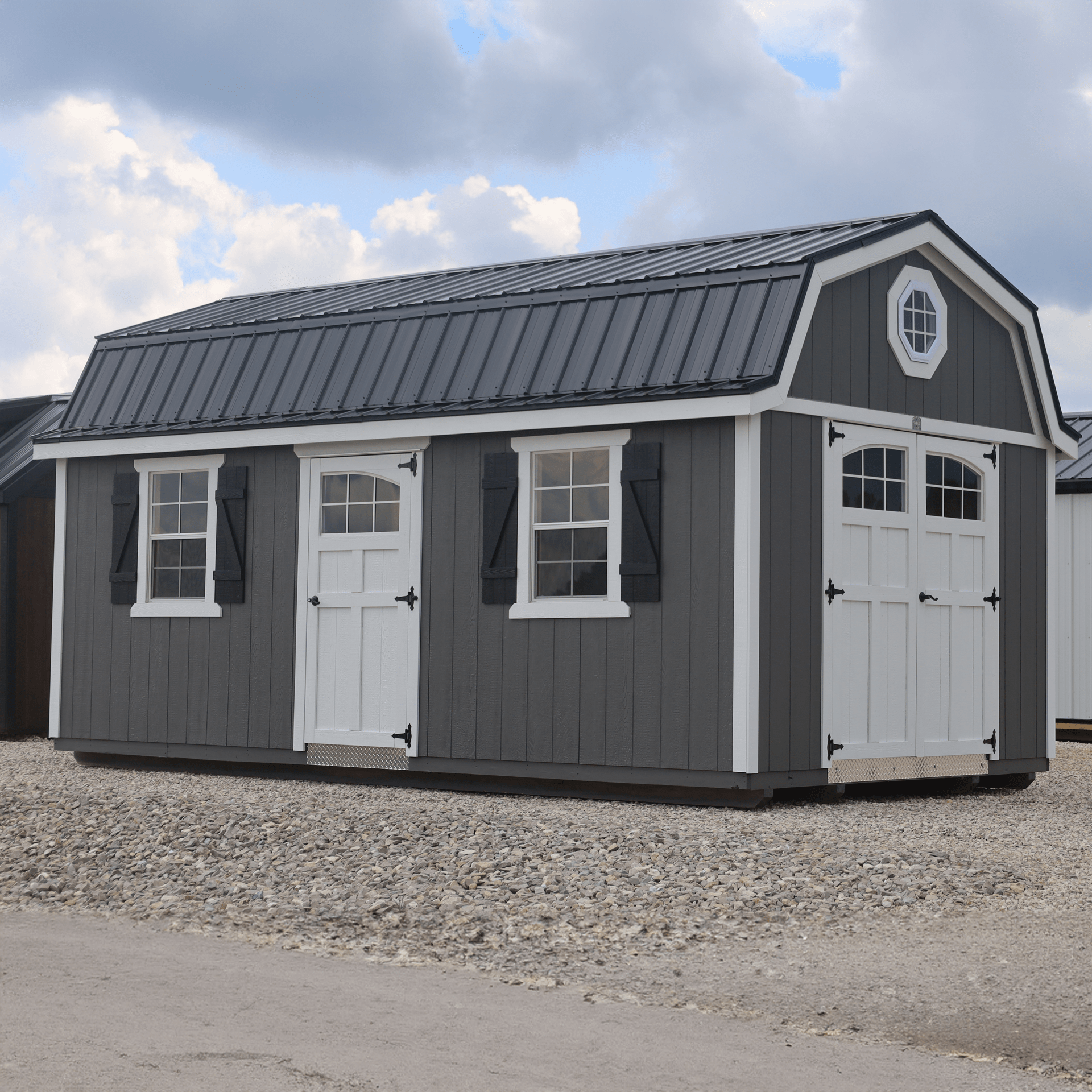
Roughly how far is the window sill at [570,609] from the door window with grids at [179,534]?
3061mm

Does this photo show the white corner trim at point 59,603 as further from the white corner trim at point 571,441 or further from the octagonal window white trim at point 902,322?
the octagonal window white trim at point 902,322

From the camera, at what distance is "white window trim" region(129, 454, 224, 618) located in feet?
41.3

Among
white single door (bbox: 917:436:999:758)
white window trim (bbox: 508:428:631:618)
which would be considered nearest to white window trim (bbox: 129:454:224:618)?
white window trim (bbox: 508:428:631:618)

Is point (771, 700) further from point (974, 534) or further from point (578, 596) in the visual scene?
point (974, 534)

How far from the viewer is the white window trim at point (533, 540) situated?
10.7 meters

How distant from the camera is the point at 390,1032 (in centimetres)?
517

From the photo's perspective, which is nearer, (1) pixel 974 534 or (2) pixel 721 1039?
(2) pixel 721 1039

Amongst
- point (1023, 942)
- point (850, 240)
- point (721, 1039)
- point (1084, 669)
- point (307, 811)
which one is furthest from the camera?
point (1084, 669)

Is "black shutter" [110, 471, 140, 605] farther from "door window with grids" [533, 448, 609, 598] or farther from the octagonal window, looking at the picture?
the octagonal window

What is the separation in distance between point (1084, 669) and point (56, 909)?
13.9 m

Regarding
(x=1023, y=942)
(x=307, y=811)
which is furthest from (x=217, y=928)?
(x=1023, y=942)

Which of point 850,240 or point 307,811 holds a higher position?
point 850,240

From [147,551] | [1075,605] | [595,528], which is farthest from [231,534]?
[1075,605]

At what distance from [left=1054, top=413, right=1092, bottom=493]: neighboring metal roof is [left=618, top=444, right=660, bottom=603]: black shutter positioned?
855 cm
